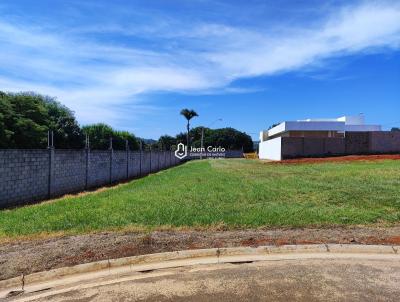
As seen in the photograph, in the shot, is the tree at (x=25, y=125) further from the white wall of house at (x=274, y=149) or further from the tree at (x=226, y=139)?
the tree at (x=226, y=139)

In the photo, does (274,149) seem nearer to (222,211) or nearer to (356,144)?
(356,144)

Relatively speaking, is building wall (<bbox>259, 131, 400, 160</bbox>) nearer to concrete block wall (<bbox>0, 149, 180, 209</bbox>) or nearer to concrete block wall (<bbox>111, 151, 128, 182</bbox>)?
concrete block wall (<bbox>111, 151, 128, 182</bbox>)

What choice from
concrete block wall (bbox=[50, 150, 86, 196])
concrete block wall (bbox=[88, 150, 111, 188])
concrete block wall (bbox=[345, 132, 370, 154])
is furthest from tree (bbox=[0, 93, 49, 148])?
concrete block wall (bbox=[345, 132, 370, 154])

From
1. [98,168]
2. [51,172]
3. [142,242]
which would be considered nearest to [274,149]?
[98,168]

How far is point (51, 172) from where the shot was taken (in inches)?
727

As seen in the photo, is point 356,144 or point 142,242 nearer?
point 142,242

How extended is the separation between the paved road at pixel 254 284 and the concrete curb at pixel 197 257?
367mm

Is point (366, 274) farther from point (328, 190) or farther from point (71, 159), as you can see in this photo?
point (71, 159)

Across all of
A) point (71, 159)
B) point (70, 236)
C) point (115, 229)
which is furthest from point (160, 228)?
point (71, 159)

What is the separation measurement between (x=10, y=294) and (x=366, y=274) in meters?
4.90

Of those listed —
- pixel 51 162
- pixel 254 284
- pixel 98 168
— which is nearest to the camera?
pixel 254 284

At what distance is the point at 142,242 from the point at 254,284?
2.80m

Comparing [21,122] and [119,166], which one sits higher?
[21,122]

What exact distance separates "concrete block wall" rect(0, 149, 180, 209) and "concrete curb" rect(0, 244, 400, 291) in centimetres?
916
